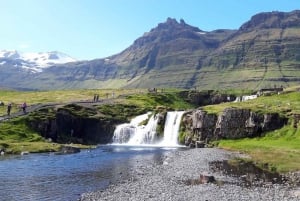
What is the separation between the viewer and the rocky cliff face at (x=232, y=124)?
121125 mm

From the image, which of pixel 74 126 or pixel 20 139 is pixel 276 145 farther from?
pixel 74 126

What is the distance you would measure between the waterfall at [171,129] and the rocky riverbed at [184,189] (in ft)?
204

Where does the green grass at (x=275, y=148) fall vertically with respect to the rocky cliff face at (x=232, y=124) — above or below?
below

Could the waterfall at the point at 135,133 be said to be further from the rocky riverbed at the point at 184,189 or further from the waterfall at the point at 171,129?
the rocky riverbed at the point at 184,189

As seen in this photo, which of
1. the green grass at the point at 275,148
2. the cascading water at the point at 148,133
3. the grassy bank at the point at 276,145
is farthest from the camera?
the cascading water at the point at 148,133

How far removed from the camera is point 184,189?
59.1 meters

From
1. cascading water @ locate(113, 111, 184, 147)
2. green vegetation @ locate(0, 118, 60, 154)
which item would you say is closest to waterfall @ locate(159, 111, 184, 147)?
cascading water @ locate(113, 111, 184, 147)

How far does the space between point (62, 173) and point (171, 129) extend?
73.8 m

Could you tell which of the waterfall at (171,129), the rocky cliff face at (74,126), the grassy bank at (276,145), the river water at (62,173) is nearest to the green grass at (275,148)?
the grassy bank at (276,145)

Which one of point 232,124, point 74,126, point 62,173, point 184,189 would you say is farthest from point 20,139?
point 184,189

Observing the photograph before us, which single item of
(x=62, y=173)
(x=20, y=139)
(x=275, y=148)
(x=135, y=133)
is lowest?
(x=62, y=173)

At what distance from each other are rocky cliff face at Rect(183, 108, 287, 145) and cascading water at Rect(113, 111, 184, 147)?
10.9 m

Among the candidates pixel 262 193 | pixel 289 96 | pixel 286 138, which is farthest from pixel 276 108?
pixel 262 193

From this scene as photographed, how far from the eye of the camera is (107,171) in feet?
255
